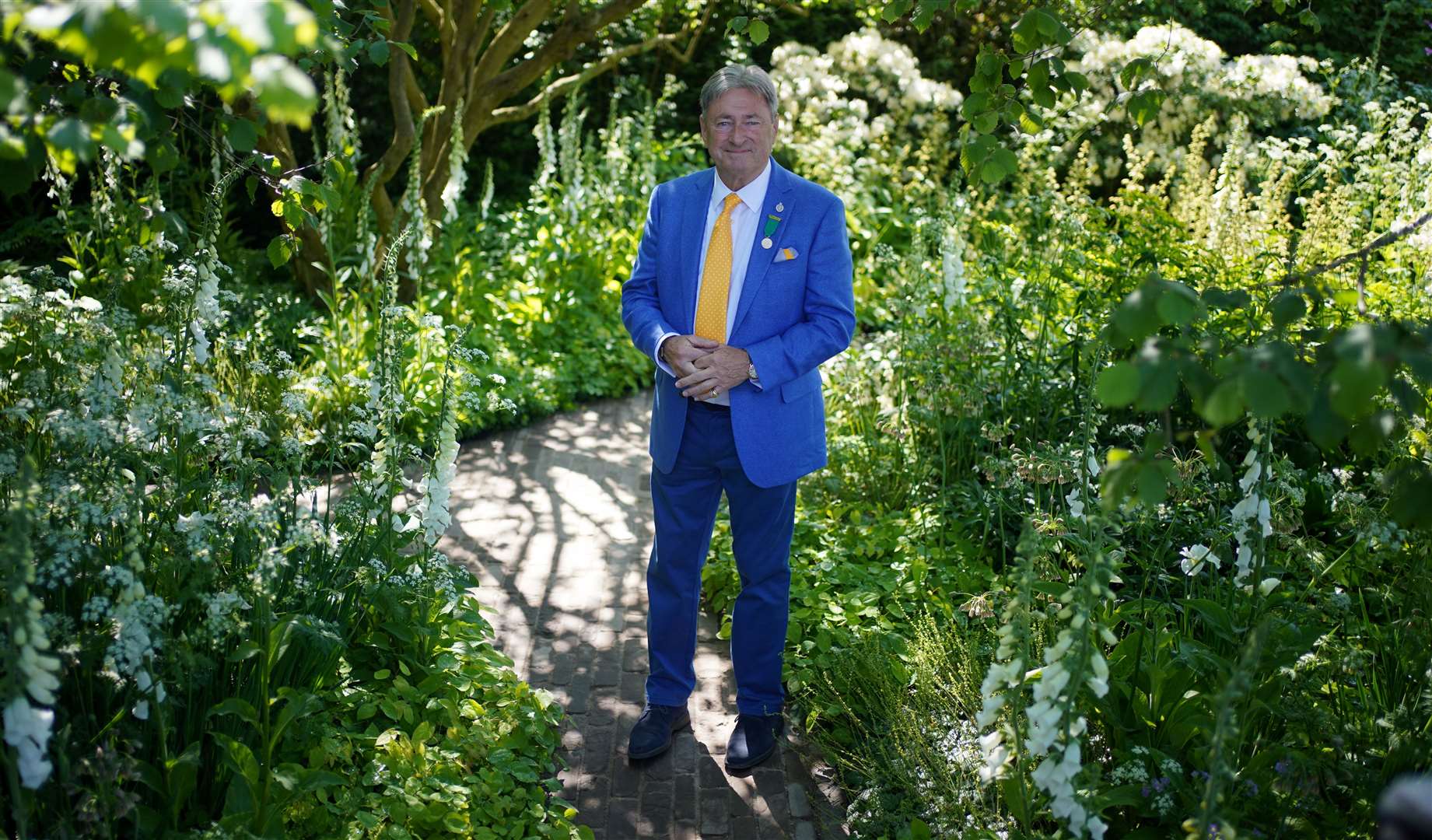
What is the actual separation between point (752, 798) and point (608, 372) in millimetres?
3938

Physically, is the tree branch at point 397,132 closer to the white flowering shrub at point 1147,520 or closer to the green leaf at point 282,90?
the white flowering shrub at point 1147,520

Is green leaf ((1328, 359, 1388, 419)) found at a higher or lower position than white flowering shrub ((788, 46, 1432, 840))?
higher

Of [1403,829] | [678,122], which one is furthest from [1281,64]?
[1403,829]

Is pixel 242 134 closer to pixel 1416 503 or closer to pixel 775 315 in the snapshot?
pixel 775 315

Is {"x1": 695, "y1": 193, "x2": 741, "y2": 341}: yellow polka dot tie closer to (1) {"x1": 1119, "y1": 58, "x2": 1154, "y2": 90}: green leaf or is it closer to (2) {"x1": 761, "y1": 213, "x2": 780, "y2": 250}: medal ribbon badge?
(2) {"x1": 761, "y1": 213, "x2": 780, "y2": 250}: medal ribbon badge

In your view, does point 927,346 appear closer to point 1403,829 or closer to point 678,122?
point 1403,829

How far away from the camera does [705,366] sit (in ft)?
10.5

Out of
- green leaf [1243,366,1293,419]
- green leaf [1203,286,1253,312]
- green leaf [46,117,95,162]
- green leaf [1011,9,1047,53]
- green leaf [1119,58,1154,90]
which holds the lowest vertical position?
green leaf [1243,366,1293,419]

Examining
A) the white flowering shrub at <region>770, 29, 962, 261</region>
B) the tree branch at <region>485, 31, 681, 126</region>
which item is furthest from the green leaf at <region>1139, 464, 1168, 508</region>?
the tree branch at <region>485, 31, 681, 126</region>

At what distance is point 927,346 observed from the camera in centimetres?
488

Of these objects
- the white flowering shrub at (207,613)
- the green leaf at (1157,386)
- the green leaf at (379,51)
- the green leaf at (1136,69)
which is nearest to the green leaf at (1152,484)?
the green leaf at (1157,386)

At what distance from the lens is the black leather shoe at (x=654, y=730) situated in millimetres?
3506

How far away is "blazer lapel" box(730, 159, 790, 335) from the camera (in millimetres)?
3283

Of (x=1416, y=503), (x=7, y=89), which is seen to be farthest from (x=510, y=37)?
(x=1416, y=503)
